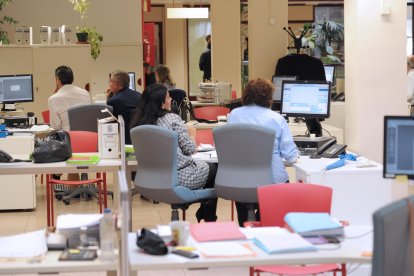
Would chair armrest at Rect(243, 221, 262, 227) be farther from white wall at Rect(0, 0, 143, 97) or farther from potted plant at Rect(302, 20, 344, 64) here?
white wall at Rect(0, 0, 143, 97)

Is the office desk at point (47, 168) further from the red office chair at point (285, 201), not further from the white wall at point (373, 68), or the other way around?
the white wall at point (373, 68)

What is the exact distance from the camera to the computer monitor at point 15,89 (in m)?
10.6

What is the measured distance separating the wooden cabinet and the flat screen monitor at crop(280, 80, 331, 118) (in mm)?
5077

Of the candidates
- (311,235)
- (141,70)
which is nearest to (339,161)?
(311,235)

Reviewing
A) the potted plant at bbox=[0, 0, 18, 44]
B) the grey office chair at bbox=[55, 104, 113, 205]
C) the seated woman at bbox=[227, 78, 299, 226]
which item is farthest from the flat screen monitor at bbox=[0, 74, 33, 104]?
the seated woman at bbox=[227, 78, 299, 226]

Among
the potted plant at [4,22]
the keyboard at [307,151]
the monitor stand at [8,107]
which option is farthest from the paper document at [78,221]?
the potted plant at [4,22]

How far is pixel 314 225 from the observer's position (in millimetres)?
4344

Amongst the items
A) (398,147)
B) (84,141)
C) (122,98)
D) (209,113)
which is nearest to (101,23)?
(209,113)

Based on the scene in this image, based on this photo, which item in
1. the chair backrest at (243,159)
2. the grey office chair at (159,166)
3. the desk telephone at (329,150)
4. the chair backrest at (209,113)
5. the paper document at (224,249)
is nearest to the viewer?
the paper document at (224,249)

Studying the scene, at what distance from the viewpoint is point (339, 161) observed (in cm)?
644

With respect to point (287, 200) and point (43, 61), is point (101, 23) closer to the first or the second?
point (43, 61)

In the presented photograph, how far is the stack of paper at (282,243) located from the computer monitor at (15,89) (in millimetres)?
6976

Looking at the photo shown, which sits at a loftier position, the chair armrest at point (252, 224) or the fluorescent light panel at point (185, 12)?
the fluorescent light panel at point (185, 12)

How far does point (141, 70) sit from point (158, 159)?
29.8ft
